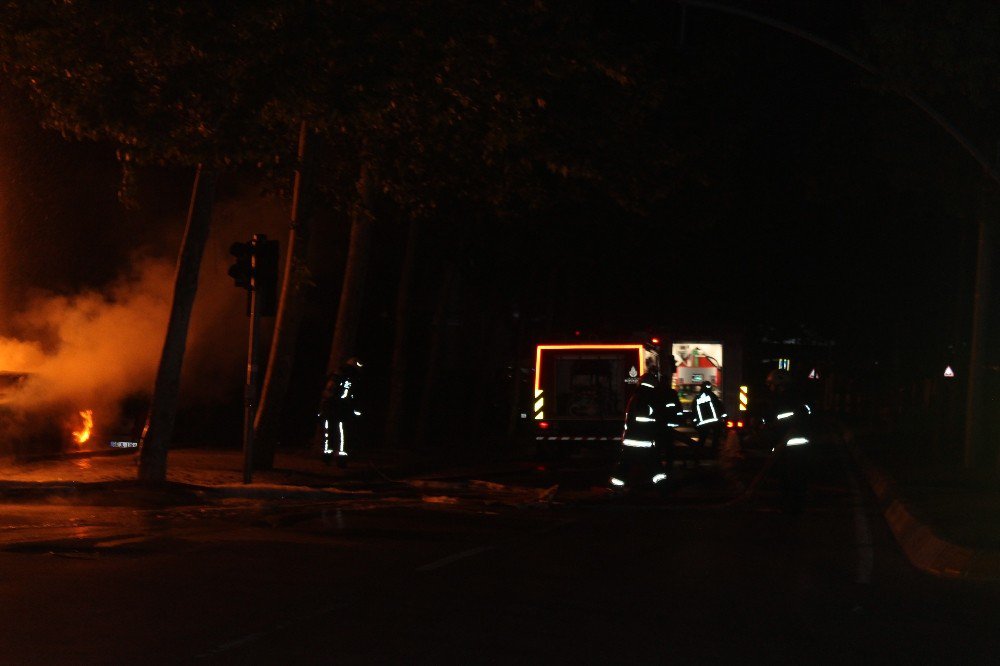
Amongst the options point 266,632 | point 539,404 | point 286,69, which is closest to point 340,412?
point 286,69

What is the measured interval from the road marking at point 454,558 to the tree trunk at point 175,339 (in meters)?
5.91

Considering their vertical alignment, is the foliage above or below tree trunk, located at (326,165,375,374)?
above

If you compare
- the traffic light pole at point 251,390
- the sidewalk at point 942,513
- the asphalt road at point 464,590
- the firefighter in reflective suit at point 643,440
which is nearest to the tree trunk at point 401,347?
the sidewalk at point 942,513

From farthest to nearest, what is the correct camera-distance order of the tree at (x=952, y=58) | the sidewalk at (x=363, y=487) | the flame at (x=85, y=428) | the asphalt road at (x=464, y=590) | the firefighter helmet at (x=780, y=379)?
the flame at (x=85, y=428), the tree at (x=952, y=58), the firefighter helmet at (x=780, y=379), the sidewalk at (x=363, y=487), the asphalt road at (x=464, y=590)

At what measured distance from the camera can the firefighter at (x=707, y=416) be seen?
26.7 m

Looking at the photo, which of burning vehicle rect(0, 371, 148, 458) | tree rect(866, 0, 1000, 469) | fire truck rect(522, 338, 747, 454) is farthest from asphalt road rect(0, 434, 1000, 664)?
fire truck rect(522, 338, 747, 454)

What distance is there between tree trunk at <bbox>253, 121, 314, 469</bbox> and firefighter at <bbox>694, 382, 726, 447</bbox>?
32.9 feet

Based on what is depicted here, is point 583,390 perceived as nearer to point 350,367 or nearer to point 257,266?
point 350,367

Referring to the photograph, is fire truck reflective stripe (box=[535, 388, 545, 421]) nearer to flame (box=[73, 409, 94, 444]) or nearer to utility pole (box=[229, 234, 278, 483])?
flame (box=[73, 409, 94, 444])

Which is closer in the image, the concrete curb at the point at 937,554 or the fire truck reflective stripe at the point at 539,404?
the concrete curb at the point at 937,554

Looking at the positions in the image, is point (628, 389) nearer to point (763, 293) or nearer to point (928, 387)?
point (763, 293)

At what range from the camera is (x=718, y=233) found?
36906mm

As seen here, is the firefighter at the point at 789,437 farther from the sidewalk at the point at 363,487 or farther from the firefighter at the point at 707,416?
the firefighter at the point at 707,416

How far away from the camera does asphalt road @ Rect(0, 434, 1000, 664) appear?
7.43 m
